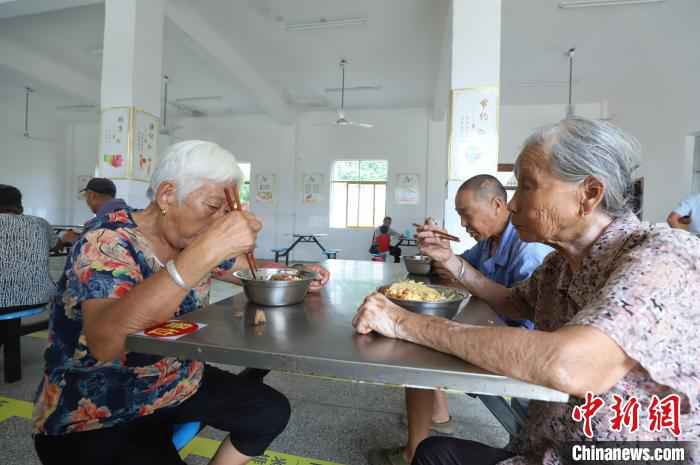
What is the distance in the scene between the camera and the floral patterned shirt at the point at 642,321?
0.67m

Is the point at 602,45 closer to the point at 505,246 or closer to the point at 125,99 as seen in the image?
the point at 505,246

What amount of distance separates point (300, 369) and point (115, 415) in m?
0.62

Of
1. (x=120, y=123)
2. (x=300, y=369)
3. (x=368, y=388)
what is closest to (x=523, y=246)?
(x=300, y=369)

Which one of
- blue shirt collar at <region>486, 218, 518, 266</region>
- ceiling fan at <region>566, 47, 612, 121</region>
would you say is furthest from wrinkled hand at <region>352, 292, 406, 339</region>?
ceiling fan at <region>566, 47, 612, 121</region>

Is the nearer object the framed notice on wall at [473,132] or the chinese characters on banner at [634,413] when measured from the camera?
the chinese characters on banner at [634,413]

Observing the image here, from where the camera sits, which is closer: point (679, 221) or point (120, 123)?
point (679, 221)

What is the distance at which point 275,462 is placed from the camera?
1.74 metres

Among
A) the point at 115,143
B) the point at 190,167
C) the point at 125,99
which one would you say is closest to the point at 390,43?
the point at 125,99

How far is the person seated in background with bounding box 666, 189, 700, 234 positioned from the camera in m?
3.78

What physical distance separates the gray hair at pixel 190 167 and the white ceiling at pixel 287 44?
505cm

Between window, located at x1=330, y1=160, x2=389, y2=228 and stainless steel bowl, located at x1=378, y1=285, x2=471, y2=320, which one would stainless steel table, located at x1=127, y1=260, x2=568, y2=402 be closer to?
stainless steel bowl, located at x1=378, y1=285, x2=471, y2=320

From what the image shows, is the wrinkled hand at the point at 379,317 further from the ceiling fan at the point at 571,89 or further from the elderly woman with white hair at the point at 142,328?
the ceiling fan at the point at 571,89

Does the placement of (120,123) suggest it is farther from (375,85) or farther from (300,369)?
(375,85)

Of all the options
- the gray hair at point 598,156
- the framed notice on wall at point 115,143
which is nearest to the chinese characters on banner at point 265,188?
the framed notice on wall at point 115,143
